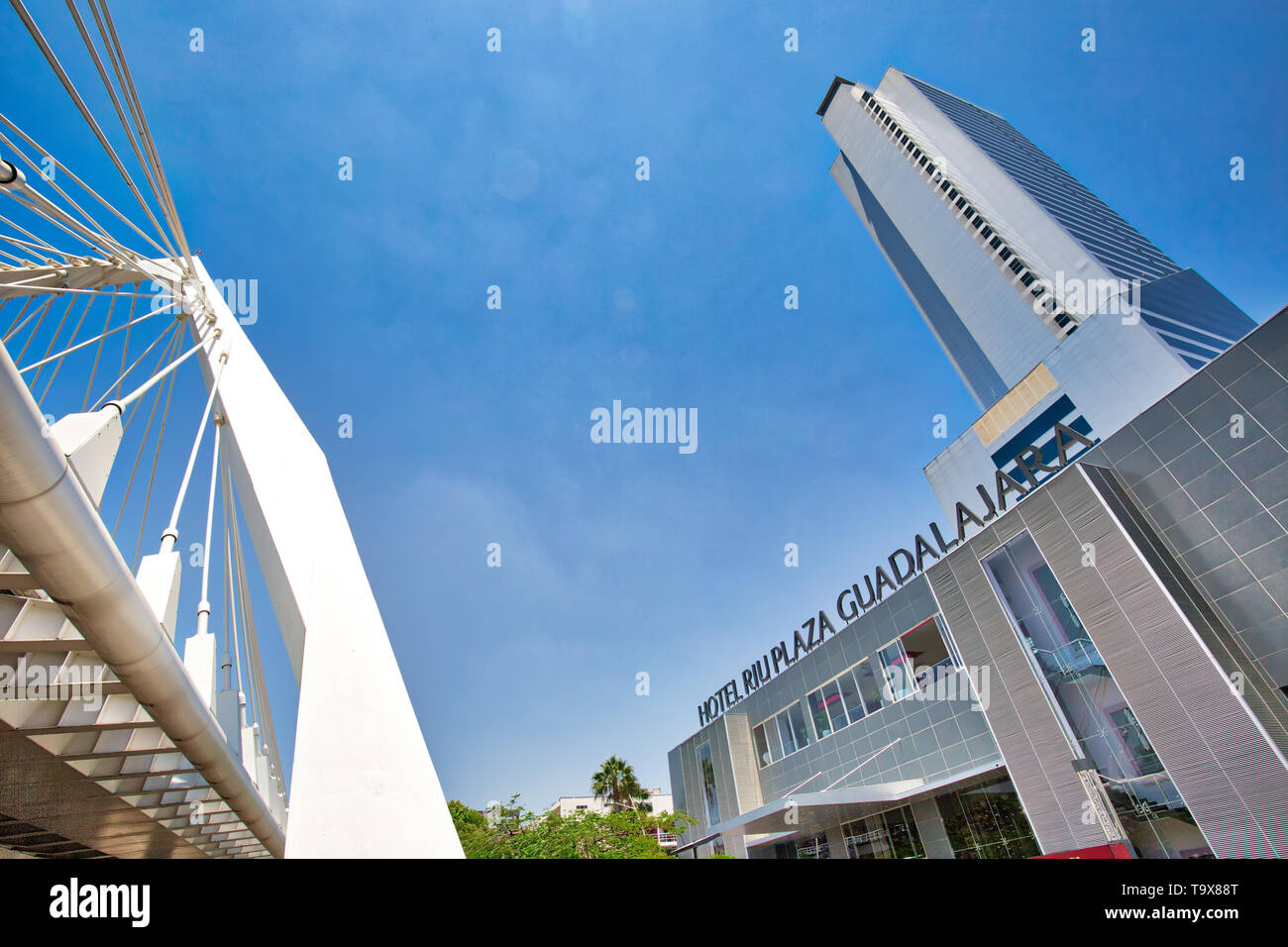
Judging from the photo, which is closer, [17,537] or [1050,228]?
[17,537]

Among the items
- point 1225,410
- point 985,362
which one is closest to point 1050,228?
point 985,362

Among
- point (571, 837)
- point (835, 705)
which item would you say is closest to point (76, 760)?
point (571, 837)

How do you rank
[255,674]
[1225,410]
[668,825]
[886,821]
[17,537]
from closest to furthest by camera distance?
[17,537]
[1225,410]
[255,674]
[886,821]
[668,825]

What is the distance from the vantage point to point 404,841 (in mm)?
5523

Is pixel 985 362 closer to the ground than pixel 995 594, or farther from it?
farther from it

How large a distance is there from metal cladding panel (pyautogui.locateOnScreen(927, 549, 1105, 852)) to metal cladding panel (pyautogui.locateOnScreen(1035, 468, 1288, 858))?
7.46 ft

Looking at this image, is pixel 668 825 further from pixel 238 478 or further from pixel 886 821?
pixel 238 478

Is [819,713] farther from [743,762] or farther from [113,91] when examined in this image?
[113,91]

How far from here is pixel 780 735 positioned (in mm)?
29875

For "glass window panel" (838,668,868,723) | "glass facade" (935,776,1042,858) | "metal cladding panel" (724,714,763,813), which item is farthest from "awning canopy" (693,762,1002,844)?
"glass window panel" (838,668,868,723)

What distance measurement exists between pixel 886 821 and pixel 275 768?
79.3ft

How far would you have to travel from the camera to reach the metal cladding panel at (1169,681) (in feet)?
42.9
